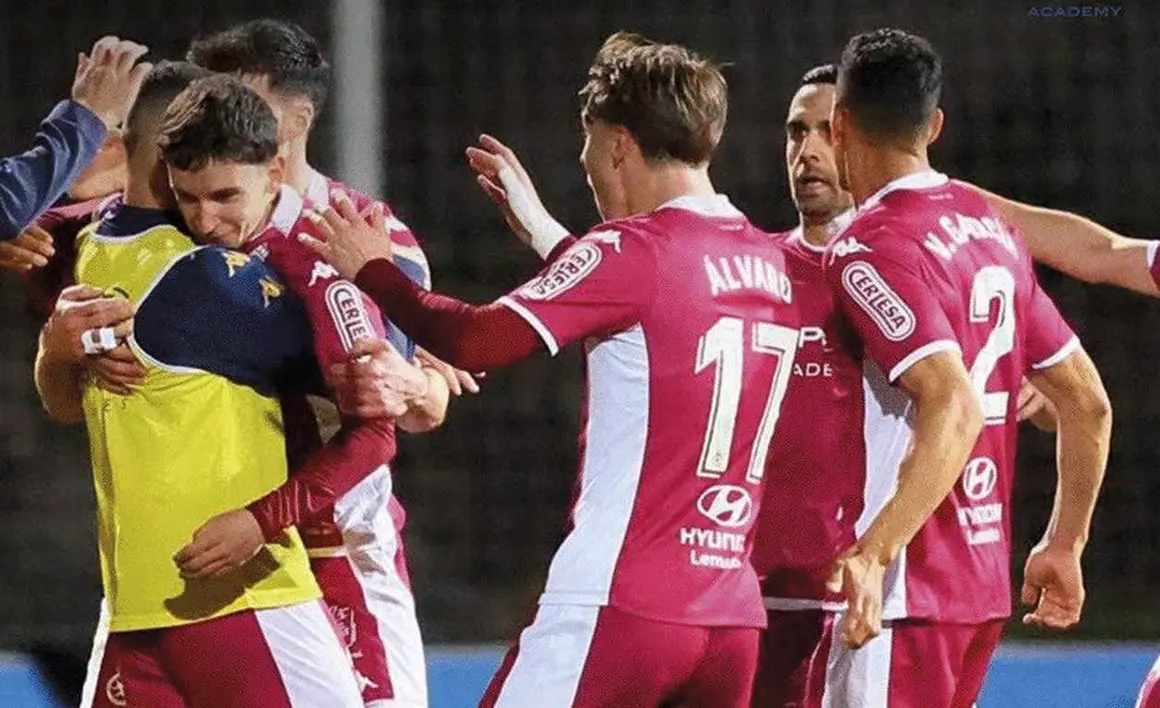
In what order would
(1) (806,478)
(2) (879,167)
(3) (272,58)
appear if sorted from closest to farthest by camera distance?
(2) (879,167), (1) (806,478), (3) (272,58)

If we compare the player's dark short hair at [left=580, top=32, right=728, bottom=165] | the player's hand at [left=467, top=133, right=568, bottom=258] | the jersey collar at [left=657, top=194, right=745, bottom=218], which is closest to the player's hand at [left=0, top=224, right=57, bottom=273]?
the player's hand at [left=467, top=133, right=568, bottom=258]

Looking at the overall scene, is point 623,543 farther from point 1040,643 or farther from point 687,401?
point 1040,643

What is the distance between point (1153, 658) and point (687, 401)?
2.87 meters

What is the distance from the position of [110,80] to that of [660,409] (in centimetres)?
119

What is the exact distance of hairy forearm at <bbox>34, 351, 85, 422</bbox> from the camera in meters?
3.98

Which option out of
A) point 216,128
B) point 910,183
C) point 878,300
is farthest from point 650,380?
point 216,128

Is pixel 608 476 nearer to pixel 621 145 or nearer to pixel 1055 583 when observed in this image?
pixel 621 145

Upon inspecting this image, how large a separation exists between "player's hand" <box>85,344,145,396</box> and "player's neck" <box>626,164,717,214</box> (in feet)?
2.82

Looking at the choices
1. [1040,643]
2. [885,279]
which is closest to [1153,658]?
[1040,643]

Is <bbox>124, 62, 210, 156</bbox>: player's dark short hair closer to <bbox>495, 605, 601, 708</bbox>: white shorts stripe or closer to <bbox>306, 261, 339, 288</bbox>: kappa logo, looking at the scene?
<bbox>306, 261, 339, 288</bbox>: kappa logo

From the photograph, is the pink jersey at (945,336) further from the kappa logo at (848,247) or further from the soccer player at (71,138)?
the soccer player at (71,138)

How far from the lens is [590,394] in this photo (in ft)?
12.6

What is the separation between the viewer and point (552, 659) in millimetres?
3748

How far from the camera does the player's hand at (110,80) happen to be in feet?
13.7
